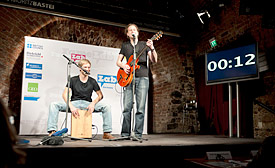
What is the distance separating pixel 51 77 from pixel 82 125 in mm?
1739

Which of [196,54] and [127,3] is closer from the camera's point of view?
[127,3]

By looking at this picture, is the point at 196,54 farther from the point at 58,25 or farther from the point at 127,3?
the point at 58,25

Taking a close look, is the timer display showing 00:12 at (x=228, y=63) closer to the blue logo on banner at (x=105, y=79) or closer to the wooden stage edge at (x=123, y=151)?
the wooden stage edge at (x=123, y=151)

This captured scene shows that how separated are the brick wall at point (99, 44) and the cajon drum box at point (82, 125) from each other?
187 centimetres

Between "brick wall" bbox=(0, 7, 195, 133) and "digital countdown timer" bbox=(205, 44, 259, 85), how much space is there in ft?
5.11

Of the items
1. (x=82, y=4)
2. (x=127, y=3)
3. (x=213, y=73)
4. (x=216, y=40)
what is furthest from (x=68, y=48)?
(x=216, y=40)

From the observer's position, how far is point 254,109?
430 centimetres

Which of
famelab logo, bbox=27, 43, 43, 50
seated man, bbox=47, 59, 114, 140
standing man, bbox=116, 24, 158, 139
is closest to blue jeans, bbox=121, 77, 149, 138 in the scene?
standing man, bbox=116, 24, 158, 139

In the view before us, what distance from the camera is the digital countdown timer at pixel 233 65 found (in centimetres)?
376

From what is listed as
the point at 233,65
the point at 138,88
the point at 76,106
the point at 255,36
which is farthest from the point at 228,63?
the point at 76,106

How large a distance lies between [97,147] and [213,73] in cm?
285

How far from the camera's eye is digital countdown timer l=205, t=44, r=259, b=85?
3.76 m

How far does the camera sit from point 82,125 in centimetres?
329

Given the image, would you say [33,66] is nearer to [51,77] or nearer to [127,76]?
[51,77]
